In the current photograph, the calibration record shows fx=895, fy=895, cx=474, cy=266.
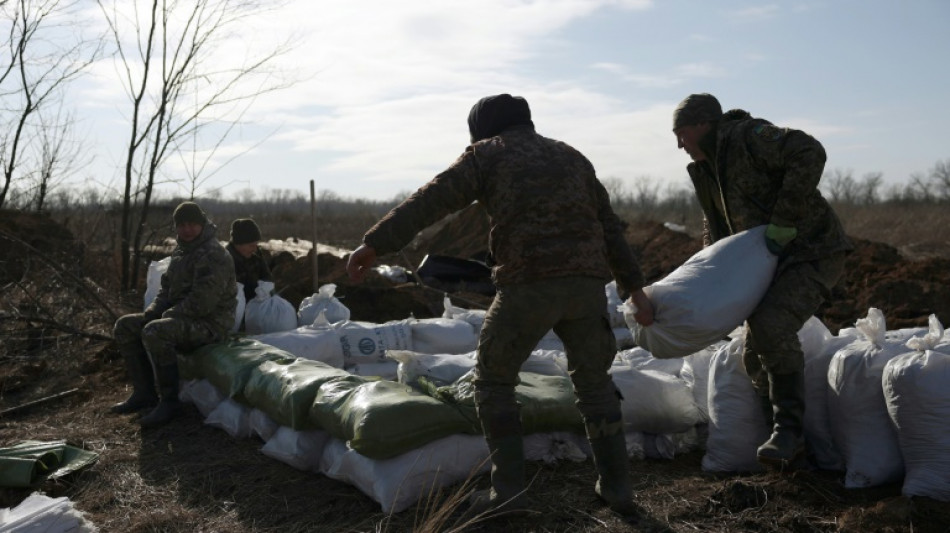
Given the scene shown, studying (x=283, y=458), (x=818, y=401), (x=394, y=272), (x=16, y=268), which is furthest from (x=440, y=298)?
(x=818, y=401)

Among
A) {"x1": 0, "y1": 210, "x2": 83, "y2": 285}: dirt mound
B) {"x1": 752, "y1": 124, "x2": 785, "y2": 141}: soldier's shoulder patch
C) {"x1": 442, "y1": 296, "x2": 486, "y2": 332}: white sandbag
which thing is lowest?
{"x1": 442, "y1": 296, "x2": 486, "y2": 332}: white sandbag

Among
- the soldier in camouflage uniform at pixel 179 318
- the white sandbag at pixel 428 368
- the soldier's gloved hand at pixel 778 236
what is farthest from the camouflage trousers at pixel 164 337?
the soldier's gloved hand at pixel 778 236

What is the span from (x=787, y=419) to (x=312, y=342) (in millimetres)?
3119

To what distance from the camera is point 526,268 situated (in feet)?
9.86

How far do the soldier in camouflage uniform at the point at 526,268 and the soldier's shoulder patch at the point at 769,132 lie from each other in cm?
71

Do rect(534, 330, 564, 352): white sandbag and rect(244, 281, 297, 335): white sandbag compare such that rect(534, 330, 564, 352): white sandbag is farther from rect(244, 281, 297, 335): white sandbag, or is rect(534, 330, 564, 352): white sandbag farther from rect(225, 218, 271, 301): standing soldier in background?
rect(225, 218, 271, 301): standing soldier in background

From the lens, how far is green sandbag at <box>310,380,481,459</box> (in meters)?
3.40

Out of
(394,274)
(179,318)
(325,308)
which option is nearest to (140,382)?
(179,318)

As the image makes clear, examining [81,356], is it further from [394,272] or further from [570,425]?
[570,425]

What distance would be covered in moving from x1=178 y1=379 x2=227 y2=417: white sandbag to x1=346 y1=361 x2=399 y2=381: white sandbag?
2.98 feet

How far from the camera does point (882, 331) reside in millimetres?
3447

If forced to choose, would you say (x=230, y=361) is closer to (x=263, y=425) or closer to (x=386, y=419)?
(x=263, y=425)

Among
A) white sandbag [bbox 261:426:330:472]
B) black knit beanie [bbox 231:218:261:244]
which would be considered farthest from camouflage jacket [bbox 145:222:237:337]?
white sandbag [bbox 261:426:330:472]

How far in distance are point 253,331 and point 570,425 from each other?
2.92m
